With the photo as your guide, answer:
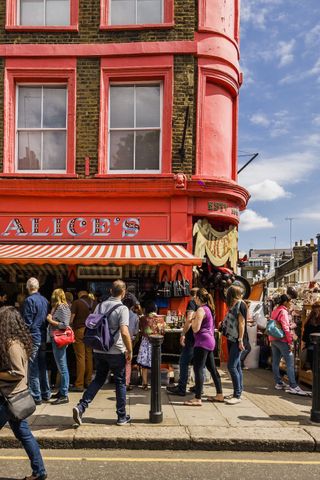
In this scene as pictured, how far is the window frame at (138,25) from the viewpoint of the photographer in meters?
11.4

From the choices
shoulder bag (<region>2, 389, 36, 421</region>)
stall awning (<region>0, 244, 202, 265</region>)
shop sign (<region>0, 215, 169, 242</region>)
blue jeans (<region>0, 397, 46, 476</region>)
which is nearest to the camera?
shoulder bag (<region>2, 389, 36, 421</region>)

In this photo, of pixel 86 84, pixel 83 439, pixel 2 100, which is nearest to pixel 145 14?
pixel 86 84

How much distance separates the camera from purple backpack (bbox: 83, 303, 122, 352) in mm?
6262

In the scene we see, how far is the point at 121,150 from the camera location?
38.3 feet

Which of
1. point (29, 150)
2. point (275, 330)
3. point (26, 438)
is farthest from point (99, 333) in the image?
point (29, 150)

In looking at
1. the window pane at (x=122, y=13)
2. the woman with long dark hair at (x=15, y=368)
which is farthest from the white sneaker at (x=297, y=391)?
the window pane at (x=122, y=13)

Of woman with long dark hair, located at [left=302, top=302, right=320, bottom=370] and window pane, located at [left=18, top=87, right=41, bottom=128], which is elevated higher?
window pane, located at [left=18, top=87, right=41, bottom=128]

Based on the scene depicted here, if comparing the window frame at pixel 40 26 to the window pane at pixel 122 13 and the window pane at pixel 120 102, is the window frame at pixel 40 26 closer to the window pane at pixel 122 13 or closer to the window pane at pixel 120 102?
the window pane at pixel 122 13

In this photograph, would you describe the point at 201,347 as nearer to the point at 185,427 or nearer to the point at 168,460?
the point at 185,427

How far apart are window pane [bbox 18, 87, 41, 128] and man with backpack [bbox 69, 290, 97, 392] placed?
508 centimetres

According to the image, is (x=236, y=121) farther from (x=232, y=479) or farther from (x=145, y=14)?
(x=232, y=479)

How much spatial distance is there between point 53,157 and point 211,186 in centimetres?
375

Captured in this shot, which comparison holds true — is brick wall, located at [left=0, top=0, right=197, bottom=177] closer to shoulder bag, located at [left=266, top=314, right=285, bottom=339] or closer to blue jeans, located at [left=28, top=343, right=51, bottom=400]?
shoulder bag, located at [left=266, top=314, right=285, bottom=339]

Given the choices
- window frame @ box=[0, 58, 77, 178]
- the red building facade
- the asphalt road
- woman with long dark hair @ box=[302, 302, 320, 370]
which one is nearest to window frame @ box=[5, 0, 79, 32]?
the red building facade
